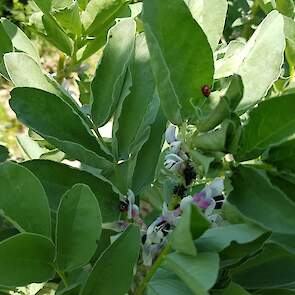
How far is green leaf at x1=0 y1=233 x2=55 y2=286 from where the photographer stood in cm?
63

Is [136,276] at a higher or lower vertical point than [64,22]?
lower

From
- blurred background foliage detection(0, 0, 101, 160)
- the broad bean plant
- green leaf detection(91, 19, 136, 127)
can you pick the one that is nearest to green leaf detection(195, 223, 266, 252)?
the broad bean plant

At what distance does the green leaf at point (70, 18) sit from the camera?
3.05 feet

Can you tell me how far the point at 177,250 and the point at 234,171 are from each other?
0.10 m

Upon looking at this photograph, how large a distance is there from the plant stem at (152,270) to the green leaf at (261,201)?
0.23 feet

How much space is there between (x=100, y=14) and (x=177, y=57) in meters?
0.38

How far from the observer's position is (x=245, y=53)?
676 millimetres

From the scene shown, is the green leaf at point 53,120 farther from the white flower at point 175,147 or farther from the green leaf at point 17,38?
the green leaf at point 17,38

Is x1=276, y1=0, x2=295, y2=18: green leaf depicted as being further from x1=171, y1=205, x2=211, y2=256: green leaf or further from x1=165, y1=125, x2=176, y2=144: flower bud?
x1=171, y1=205, x2=211, y2=256: green leaf

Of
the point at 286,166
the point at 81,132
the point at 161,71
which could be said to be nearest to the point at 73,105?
the point at 81,132

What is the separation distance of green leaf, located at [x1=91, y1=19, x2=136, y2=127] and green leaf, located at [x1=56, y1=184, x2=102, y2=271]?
5.4 inches

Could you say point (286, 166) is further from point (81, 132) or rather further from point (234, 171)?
point (81, 132)

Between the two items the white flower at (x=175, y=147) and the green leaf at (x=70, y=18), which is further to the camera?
the green leaf at (x=70, y=18)

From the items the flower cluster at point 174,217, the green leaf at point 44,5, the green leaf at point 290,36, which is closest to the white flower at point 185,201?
the flower cluster at point 174,217
